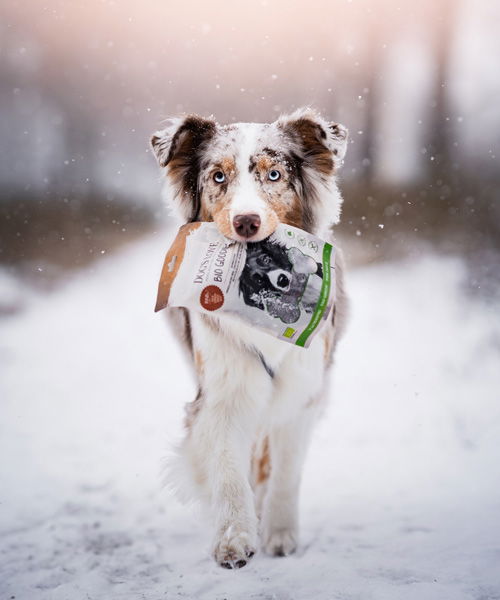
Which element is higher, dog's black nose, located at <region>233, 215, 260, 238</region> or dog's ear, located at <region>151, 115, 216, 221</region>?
dog's ear, located at <region>151, 115, 216, 221</region>

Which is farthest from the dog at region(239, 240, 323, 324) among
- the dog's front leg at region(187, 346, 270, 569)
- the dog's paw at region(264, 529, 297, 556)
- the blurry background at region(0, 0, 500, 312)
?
the blurry background at region(0, 0, 500, 312)

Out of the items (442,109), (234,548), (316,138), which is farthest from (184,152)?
(442,109)

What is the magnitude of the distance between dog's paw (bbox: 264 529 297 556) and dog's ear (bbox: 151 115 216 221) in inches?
62.8

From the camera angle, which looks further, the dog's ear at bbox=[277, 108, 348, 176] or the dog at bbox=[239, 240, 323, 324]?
the dog's ear at bbox=[277, 108, 348, 176]

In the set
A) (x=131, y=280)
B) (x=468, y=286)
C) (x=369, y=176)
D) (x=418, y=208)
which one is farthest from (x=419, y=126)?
(x=131, y=280)

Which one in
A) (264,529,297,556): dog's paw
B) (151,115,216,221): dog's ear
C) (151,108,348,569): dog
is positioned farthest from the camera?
(264,529,297,556): dog's paw

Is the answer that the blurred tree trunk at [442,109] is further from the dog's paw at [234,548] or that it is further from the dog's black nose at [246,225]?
the dog's paw at [234,548]

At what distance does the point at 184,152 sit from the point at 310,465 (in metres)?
2.25

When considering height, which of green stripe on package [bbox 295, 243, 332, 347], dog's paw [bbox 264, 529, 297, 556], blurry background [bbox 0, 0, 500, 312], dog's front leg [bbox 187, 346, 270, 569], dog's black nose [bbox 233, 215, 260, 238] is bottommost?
dog's paw [bbox 264, 529, 297, 556]

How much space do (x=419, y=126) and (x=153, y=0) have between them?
272cm

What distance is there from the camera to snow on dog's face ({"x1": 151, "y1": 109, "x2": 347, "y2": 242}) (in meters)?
2.15

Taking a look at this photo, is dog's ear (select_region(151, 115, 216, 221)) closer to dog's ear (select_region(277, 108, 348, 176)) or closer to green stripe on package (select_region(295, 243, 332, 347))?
dog's ear (select_region(277, 108, 348, 176))

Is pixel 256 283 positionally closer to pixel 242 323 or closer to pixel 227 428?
pixel 242 323

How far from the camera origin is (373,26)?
4258 millimetres
